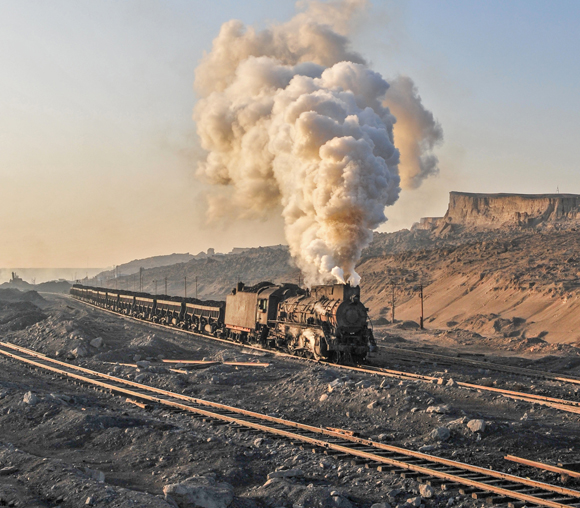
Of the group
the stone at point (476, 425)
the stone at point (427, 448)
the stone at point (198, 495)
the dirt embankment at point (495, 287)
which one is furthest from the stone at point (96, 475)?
the dirt embankment at point (495, 287)

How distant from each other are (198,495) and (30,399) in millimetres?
9268

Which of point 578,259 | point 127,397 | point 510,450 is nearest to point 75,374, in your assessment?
point 127,397

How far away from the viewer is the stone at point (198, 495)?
9.22m

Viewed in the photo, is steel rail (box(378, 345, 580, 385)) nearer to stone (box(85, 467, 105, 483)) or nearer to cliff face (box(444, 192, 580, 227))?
stone (box(85, 467, 105, 483))

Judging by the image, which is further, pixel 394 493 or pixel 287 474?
pixel 287 474

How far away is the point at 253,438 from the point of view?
44.9 feet

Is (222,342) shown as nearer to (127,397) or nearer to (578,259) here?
(127,397)

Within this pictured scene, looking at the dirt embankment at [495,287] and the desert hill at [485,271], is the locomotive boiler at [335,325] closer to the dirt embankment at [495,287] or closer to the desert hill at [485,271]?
the dirt embankment at [495,287]

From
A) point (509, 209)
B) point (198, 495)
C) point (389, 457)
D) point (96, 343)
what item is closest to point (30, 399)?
point (198, 495)

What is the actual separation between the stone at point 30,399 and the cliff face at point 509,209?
117 meters

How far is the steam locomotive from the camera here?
963 inches

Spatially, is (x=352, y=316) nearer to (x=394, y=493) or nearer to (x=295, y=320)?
(x=295, y=320)

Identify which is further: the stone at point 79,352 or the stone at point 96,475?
the stone at point 79,352

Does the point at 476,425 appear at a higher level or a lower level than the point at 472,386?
lower
